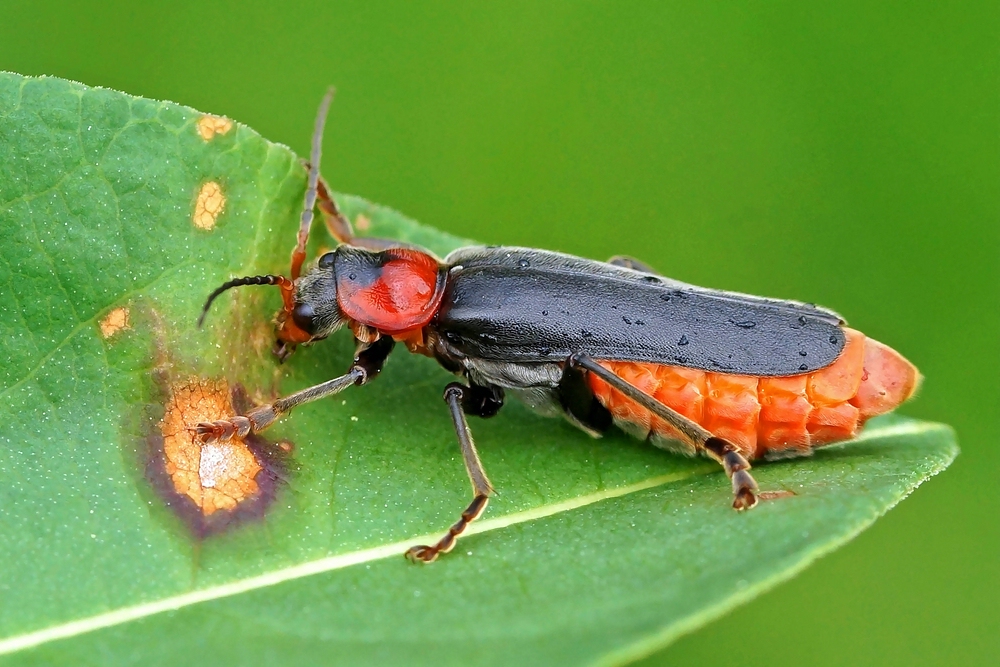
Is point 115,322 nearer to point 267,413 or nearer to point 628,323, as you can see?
point 267,413

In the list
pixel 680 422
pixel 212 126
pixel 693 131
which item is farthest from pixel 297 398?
pixel 693 131

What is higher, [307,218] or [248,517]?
[307,218]

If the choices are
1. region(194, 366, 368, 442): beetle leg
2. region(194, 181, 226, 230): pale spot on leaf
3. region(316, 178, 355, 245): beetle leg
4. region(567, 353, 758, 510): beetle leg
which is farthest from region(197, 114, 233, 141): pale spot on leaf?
region(567, 353, 758, 510): beetle leg

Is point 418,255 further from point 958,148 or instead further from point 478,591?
point 958,148

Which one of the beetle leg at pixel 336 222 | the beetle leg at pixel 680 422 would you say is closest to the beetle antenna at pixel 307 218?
the beetle leg at pixel 336 222

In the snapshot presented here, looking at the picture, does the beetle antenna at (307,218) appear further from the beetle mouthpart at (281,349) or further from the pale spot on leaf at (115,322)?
the pale spot on leaf at (115,322)
